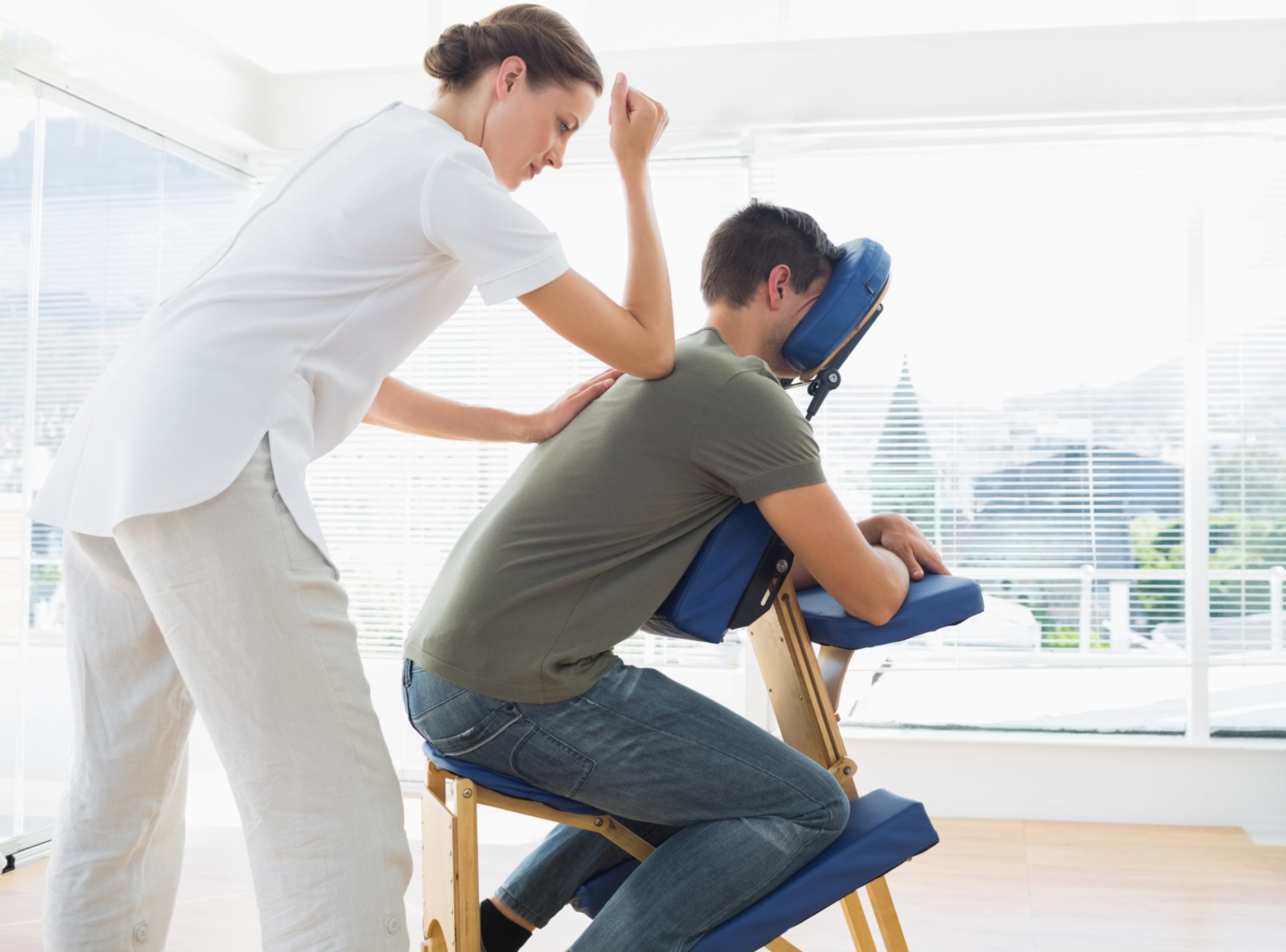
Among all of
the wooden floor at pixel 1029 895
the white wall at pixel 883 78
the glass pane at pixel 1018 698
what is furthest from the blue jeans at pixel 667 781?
the white wall at pixel 883 78

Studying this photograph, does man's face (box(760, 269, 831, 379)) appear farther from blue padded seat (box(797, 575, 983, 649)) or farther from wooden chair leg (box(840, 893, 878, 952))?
wooden chair leg (box(840, 893, 878, 952))

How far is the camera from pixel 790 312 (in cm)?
161

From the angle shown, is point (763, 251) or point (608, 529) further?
point (763, 251)

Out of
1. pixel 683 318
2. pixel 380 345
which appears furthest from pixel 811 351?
pixel 683 318

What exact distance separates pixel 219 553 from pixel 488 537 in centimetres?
41

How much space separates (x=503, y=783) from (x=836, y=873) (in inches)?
17.4

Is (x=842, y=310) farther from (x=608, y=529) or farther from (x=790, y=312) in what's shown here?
(x=608, y=529)

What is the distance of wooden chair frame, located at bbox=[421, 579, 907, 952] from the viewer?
135 centimetres

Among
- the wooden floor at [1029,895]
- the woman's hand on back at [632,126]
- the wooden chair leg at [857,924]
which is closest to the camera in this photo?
the woman's hand on back at [632,126]

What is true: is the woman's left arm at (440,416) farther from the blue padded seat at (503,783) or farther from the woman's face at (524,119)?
the blue padded seat at (503,783)

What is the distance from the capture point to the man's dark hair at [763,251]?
5.24 feet

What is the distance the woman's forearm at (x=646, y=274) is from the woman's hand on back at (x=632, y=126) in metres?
0.02

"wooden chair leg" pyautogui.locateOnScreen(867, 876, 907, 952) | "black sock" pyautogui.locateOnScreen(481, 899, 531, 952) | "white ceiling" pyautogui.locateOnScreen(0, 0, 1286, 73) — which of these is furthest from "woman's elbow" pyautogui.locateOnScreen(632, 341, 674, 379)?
"white ceiling" pyautogui.locateOnScreen(0, 0, 1286, 73)

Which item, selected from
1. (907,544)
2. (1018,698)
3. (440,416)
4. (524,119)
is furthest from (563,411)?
(1018,698)
